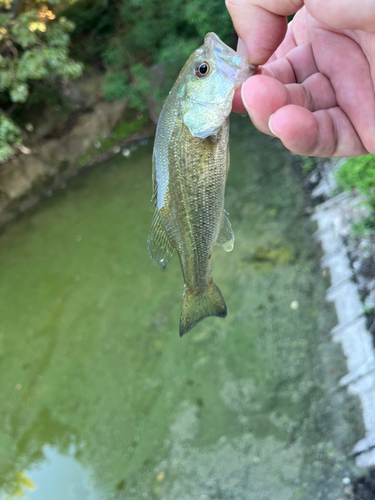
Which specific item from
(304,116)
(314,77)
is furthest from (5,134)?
(304,116)

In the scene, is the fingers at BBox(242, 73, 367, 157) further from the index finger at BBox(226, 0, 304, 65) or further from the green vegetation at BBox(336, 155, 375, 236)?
the green vegetation at BBox(336, 155, 375, 236)

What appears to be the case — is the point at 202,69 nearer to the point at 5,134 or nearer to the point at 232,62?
the point at 232,62

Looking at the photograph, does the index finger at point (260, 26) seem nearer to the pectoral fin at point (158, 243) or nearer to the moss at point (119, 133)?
the pectoral fin at point (158, 243)

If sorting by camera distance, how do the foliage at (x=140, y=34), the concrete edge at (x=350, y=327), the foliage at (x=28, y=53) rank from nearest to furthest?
the concrete edge at (x=350, y=327)
the foliage at (x=28, y=53)
the foliage at (x=140, y=34)

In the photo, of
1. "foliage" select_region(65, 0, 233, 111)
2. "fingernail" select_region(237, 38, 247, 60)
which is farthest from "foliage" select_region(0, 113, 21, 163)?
"fingernail" select_region(237, 38, 247, 60)

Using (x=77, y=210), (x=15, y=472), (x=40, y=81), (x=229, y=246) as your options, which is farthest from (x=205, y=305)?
(x=40, y=81)

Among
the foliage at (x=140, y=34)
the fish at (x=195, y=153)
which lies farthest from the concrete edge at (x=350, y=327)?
the foliage at (x=140, y=34)
